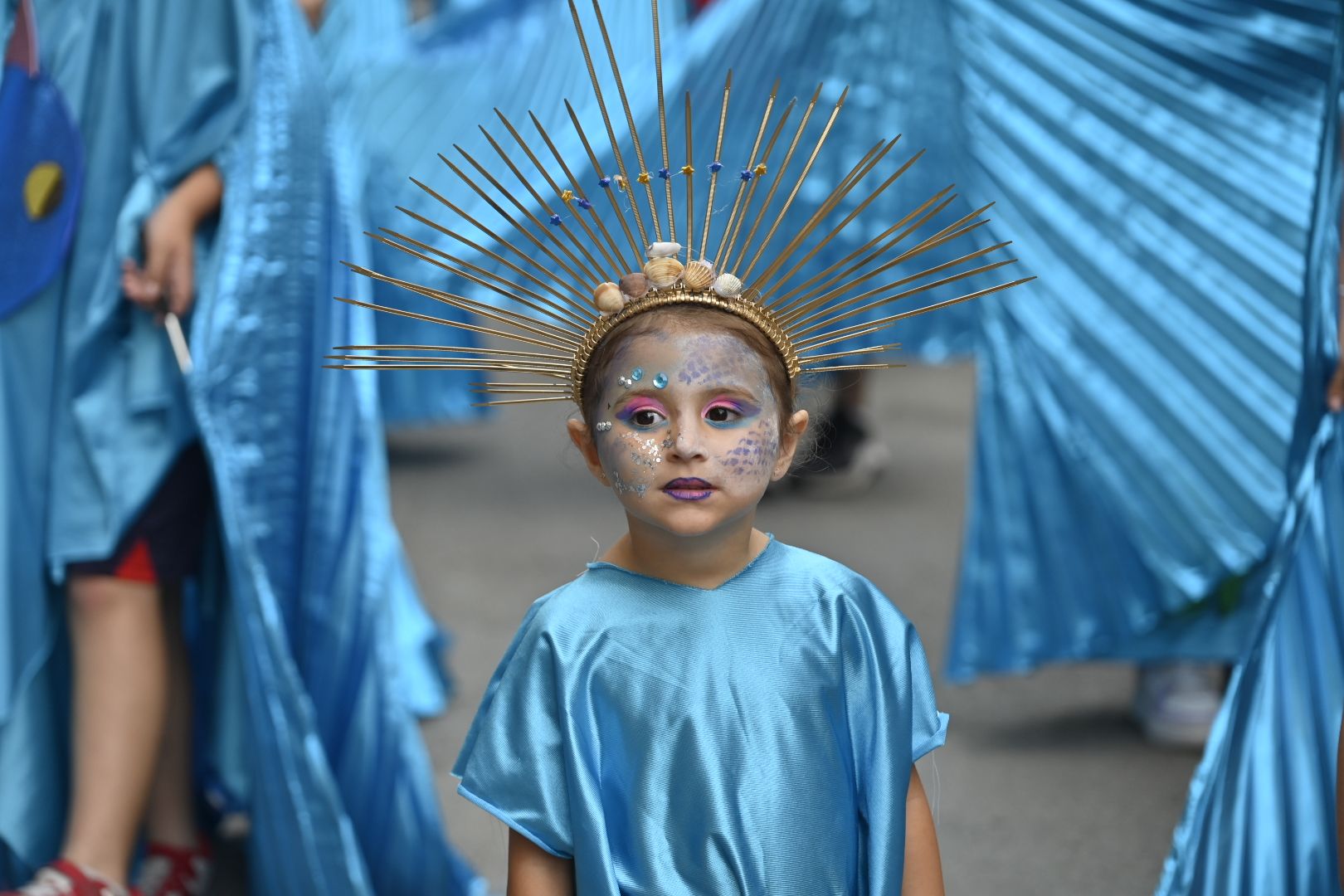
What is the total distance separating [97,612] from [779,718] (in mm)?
1300

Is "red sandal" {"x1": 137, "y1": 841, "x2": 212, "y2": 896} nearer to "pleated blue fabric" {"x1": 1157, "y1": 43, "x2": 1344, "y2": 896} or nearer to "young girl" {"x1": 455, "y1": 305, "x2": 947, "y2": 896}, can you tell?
"young girl" {"x1": 455, "y1": 305, "x2": 947, "y2": 896}

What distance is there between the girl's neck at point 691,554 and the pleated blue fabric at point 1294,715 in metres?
0.73

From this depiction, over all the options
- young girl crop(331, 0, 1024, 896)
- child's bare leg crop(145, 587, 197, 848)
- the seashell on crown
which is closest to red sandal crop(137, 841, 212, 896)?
child's bare leg crop(145, 587, 197, 848)

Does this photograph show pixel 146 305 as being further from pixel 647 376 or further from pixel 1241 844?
pixel 1241 844

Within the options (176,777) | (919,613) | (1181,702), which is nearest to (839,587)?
(176,777)

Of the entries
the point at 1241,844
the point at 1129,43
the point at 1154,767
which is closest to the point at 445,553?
the point at 1154,767

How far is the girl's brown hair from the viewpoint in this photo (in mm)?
1695

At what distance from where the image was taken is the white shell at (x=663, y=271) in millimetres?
1699

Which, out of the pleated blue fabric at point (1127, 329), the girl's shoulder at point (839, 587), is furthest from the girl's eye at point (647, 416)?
the pleated blue fabric at point (1127, 329)

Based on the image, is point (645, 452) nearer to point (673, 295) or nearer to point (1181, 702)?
point (673, 295)

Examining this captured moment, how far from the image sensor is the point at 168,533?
2.63 metres

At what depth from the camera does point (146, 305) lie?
99.8 inches

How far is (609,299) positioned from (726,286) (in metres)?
0.11

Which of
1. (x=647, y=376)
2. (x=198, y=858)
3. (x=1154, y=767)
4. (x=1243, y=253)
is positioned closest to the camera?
(x=647, y=376)
